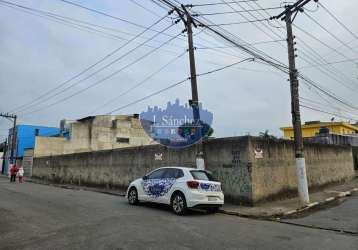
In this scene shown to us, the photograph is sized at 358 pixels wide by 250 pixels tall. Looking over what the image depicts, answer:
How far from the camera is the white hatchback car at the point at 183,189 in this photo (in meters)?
10.9

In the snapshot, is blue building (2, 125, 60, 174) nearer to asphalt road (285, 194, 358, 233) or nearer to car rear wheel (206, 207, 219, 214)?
car rear wheel (206, 207, 219, 214)

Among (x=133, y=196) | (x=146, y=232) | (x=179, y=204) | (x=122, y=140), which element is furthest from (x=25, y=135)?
(x=146, y=232)

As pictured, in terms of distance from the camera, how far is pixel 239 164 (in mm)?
13422

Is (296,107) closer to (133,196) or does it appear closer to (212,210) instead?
(212,210)

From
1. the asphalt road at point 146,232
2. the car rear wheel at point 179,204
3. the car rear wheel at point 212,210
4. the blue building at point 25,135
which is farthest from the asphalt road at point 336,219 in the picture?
the blue building at point 25,135

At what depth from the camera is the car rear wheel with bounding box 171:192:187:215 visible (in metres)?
10.9

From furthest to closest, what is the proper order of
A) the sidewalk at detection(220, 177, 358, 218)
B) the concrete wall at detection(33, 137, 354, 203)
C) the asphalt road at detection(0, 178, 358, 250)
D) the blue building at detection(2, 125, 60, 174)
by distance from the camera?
the blue building at detection(2, 125, 60, 174), the concrete wall at detection(33, 137, 354, 203), the sidewalk at detection(220, 177, 358, 218), the asphalt road at detection(0, 178, 358, 250)

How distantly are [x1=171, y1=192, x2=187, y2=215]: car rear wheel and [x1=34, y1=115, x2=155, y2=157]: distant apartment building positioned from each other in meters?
31.4

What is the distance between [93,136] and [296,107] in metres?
31.8

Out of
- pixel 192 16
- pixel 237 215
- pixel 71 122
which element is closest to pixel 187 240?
pixel 237 215

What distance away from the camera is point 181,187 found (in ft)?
36.5

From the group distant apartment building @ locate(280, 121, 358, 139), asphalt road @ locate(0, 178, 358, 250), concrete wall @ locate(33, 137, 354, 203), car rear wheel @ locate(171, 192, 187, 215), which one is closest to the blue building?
concrete wall @ locate(33, 137, 354, 203)

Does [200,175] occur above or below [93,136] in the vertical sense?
below

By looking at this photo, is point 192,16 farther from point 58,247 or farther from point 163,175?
point 58,247
